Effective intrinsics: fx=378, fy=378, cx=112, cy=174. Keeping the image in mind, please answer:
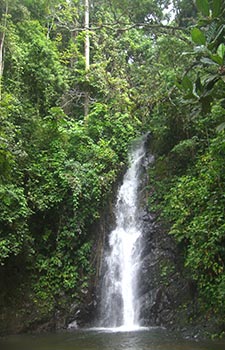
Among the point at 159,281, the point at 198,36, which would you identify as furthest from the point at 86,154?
the point at 198,36

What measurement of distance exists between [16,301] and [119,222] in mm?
4026

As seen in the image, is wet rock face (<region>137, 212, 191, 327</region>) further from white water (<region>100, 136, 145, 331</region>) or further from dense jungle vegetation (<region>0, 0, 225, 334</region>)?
dense jungle vegetation (<region>0, 0, 225, 334</region>)

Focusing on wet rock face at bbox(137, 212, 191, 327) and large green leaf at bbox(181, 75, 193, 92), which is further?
wet rock face at bbox(137, 212, 191, 327)

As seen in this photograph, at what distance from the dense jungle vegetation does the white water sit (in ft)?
2.04

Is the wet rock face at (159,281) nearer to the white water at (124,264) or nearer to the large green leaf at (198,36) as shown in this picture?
the white water at (124,264)

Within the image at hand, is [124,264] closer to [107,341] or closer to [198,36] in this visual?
[107,341]

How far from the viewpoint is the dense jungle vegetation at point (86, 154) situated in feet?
26.9

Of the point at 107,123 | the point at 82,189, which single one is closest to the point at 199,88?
the point at 82,189

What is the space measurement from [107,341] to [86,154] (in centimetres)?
643

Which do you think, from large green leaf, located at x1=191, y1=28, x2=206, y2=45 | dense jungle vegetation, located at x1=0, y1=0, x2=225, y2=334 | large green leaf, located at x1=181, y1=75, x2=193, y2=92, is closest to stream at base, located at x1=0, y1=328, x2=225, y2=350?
dense jungle vegetation, located at x1=0, y1=0, x2=225, y2=334

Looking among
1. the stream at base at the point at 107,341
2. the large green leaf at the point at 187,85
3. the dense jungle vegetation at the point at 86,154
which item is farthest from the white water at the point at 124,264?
the large green leaf at the point at 187,85

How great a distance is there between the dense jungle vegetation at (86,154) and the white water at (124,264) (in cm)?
62

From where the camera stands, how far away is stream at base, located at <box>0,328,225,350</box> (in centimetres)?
697

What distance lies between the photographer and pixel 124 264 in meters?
11.3
